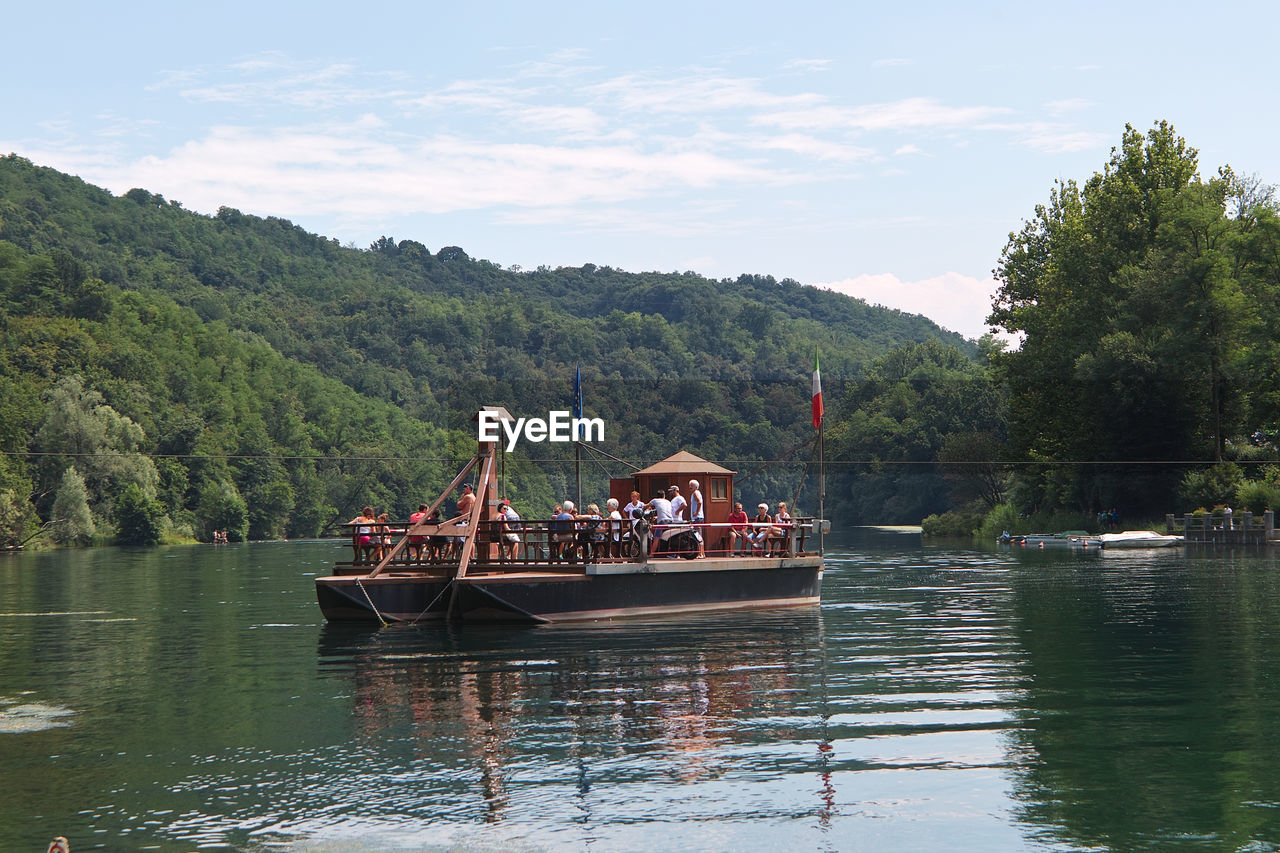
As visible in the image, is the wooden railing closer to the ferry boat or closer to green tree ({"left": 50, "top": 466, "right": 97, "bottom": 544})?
the ferry boat

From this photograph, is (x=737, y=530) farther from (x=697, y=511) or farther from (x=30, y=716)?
(x=30, y=716)

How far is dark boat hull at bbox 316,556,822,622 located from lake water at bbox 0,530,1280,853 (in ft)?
2.46

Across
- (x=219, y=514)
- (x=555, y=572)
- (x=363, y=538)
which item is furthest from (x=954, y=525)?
(x=555, y=572)

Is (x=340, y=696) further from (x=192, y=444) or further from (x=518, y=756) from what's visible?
(x=192, y=444)

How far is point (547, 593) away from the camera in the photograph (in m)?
30.0

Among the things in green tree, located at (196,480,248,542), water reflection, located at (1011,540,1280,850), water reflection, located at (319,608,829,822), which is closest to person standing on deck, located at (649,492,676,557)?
water reflection, located at (319,608,829,822)

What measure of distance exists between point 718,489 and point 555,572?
550 cm

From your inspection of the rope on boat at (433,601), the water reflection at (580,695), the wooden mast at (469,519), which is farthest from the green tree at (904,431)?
the water reflection at (580,695)

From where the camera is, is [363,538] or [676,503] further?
[363,538]

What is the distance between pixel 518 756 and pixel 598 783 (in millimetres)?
1716

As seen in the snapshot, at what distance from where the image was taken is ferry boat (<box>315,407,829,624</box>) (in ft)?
98.9

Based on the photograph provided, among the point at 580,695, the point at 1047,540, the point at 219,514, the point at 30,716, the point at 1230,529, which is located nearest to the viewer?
the point at 30,716

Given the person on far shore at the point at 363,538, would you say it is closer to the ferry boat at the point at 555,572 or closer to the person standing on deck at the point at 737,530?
the ferry boat at the point at 555,572

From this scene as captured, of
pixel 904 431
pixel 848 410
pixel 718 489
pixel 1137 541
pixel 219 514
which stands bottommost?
pixel 1137 541
